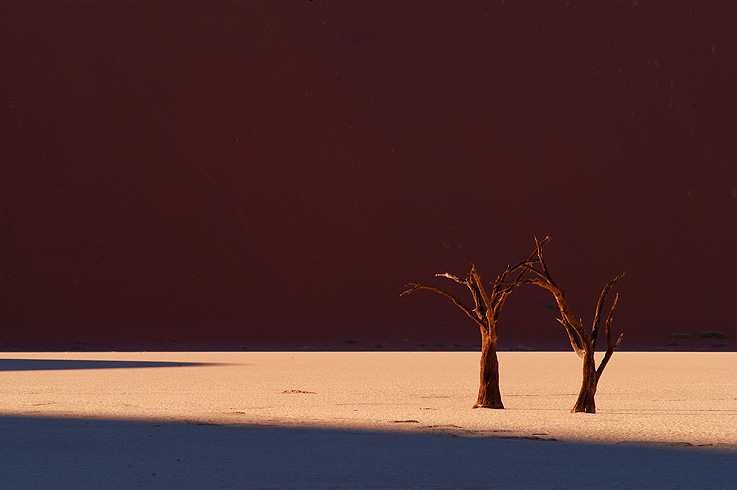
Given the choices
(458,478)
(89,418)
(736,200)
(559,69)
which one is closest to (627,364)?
(89,418)

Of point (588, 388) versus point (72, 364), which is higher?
point (588, 388)

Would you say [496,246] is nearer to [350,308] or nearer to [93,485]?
[350,308]

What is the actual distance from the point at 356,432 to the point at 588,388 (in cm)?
246

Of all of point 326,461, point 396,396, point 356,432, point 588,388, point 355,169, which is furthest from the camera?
point 355,169

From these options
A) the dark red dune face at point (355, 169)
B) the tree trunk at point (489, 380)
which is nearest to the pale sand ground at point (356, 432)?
the tree trunk at point (489, 380)

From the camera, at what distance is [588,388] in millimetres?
9461

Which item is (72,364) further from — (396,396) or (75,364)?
(396,396)

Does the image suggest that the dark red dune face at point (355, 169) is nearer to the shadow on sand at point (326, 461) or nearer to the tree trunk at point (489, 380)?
the tree trunk at point (489, 380)

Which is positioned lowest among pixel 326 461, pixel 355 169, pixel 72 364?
pixel 326 461

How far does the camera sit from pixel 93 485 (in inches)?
209

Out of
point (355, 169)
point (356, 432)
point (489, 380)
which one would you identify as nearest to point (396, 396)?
point (489, 380)

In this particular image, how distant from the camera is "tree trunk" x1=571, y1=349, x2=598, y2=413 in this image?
9.47 metres

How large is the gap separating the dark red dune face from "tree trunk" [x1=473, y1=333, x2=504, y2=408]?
1950 centimetres

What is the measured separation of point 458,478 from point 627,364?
47.2ft
